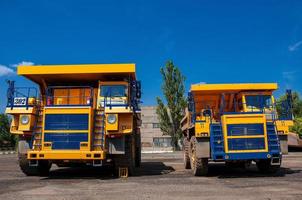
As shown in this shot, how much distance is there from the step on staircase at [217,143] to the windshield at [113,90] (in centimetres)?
341

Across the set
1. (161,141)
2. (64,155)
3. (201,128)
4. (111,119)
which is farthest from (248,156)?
(161,141)

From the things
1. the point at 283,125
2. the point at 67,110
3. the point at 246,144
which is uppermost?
the point at 67,110

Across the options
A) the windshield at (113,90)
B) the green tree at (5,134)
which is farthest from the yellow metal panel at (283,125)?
the green tree at (5,134)

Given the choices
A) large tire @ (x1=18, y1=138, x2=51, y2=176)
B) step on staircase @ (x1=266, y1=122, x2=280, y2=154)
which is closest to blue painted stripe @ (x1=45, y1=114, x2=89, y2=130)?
large tire @ (x1=18, y1=138, x2=51, y2=176)

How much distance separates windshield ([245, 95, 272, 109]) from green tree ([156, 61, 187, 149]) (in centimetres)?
2948

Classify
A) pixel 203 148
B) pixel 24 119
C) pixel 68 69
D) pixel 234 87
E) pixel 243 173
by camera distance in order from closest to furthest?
1. pixel 203 148
2. pixel 24 119
3. pixel 68 69
4. pixel 243 173
5. pixel 234 87

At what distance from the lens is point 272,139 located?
10406 mm

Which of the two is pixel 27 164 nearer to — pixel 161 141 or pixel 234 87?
pixel 234 87

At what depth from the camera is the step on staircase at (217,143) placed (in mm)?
10219

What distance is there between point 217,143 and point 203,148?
0.47 metres

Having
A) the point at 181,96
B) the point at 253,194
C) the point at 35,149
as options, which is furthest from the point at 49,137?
the point at 181,96

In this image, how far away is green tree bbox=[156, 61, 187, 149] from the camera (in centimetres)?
4256

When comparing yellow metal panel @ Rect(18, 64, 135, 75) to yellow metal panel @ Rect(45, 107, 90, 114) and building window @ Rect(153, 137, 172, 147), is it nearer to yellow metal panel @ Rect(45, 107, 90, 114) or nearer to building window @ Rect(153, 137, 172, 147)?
yellow metal panel @ Rect(45, 107, 90, 114)

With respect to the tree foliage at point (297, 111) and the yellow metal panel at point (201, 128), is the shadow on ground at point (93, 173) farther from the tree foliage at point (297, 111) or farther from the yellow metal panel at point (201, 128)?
the tree foliage at point (297, 111)
